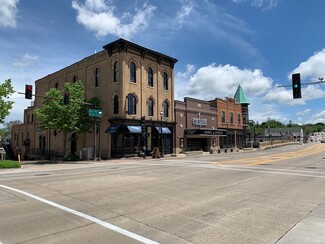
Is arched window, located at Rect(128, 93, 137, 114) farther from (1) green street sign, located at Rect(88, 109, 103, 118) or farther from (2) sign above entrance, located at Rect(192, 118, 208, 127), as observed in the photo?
(2) sign above entrance, located at Rect(192, 118, 208, 127)

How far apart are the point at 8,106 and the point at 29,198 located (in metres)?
21.6

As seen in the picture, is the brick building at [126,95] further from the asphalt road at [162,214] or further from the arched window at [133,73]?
the asphalt road at [162,214]

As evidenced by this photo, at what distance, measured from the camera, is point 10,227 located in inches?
246

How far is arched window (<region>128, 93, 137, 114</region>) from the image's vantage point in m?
34.9

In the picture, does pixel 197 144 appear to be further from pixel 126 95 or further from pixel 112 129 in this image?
pixel 112 129

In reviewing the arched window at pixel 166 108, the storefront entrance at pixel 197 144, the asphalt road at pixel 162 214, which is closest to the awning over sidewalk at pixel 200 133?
the storefront entrance at pixel 197 144

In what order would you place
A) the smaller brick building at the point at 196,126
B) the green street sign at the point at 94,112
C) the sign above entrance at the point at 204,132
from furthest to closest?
the sign above entrance at the point at 204,132, the smaller brick building at the point at 196,126, the green street sign at the point at 94,112

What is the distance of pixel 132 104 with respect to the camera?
3544 cm

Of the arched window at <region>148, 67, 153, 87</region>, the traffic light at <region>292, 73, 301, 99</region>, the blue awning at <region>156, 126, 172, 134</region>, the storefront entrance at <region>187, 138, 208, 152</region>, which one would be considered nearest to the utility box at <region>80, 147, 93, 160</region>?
the blue awning at <region>156, 126, 172, 134</region>

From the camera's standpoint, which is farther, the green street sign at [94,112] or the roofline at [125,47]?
the roofline at [125,47]

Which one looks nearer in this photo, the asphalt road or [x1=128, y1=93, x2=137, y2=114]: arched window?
the asphalt road

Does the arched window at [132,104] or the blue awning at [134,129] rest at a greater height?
the arched window at [132,104]

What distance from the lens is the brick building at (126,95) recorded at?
34.4 meters

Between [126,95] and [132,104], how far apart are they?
1569 millimetres
